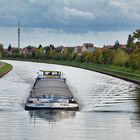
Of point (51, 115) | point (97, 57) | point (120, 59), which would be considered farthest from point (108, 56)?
point (51, 115)

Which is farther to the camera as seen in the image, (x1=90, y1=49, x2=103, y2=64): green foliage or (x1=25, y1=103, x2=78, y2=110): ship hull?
(x1=90, y1=49, x2=103, y2=64): green foliage

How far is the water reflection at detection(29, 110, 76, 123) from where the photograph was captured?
136 feet

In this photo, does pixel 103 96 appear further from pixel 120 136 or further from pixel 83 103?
pixel 120 136

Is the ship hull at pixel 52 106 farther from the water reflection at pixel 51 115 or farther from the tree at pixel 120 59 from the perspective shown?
the tree at pixel 120 59

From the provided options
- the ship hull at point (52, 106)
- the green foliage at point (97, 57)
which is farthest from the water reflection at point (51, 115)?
the green foliage at point (97, 57)

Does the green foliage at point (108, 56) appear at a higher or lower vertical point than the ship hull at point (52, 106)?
lower

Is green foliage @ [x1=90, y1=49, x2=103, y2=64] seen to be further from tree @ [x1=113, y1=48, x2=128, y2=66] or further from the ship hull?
the ship hull

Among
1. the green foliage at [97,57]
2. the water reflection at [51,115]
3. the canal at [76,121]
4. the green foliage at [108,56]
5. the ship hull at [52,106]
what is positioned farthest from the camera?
the green foliage at [97,57]

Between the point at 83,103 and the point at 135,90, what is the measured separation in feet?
64.7

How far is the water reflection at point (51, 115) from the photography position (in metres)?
41.4

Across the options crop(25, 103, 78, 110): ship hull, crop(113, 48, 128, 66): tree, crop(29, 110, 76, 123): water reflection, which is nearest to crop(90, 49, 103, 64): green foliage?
crop(113, 48, 128, 66): tree

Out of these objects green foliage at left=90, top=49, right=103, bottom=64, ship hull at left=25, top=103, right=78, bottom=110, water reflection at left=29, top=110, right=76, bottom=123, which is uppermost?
ship hull at left=25, top=103, right=78, bottom=110

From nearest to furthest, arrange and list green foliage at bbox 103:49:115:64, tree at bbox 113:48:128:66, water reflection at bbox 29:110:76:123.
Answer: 1. water reflection at bbox 29:110:76:123
2. tree at bbox 113:48:128:66
3. green foliage at bbox 103:49:115:64

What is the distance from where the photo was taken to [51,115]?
4350 centimetres
